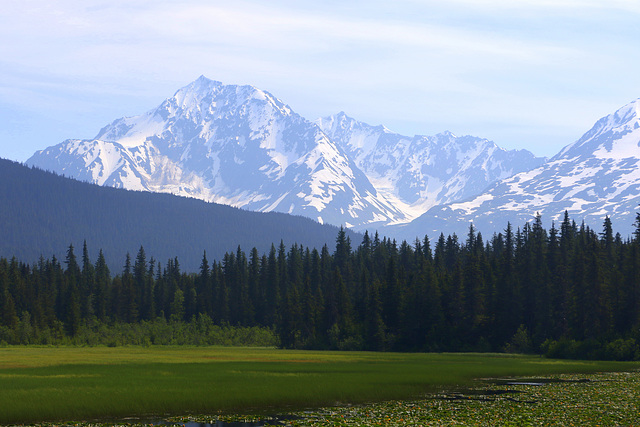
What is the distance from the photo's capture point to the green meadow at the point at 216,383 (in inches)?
1916

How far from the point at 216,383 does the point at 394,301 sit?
74367mm

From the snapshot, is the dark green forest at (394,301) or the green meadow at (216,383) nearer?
the green meadow at (216,383)

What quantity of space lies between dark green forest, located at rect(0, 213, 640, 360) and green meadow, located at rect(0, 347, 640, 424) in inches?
814

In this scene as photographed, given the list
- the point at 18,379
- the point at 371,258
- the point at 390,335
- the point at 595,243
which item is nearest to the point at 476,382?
the point at 18,379

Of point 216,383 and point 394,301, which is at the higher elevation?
point 394,301

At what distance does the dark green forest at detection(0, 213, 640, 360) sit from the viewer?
354ft

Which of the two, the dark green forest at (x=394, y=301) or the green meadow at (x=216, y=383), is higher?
the dark green forest at (x=394, y=301)

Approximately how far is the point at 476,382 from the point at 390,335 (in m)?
61.9

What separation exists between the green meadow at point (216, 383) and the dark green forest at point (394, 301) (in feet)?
67.9

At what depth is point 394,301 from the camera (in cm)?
13250

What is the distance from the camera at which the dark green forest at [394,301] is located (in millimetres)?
107812

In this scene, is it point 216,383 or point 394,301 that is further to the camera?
point 394,301

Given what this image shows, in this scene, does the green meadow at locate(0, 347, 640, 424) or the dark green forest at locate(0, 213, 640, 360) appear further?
the dark green forest at locate(0, 213, 640, 360)

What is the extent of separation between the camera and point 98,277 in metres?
185
